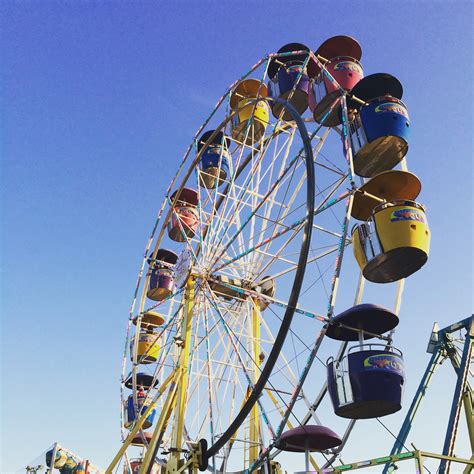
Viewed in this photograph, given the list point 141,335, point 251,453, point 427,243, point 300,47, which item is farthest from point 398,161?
point 141,335


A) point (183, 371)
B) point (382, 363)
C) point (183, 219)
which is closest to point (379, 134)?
point (382, 363)

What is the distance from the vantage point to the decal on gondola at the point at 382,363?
8.40 meters

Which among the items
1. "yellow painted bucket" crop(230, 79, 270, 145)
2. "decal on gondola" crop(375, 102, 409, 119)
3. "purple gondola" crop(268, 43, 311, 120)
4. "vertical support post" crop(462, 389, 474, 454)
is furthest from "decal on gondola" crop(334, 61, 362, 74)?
"vertical support post" crop(462, 389, 474, 454)

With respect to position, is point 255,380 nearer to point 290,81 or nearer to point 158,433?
point 158,433

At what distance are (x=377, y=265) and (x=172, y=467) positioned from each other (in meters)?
5.73

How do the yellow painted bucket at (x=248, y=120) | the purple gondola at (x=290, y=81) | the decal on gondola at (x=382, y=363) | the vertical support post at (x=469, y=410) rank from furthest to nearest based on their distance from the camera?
the yellow painted bucket at (x=248, y=120) → the purple gondola at (x=290, y=81) → the vertical support post at (x=469, y=410) → the decal on gondola at (x=382, y=363)

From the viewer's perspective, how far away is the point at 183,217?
17.0 m

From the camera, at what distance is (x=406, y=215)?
904cm

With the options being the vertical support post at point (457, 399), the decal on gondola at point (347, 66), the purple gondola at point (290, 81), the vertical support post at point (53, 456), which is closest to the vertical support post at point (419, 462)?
the vertical support post at point (457, 399)

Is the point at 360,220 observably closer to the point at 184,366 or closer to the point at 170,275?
the point at 184,366

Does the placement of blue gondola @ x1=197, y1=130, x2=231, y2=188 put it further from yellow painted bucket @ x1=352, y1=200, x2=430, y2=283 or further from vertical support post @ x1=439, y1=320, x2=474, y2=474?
vertical support post @ x1=439, y1=320, x2=474, y2=474

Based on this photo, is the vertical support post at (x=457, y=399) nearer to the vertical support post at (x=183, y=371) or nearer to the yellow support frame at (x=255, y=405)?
the yellow support frame at (x=255, y=405)

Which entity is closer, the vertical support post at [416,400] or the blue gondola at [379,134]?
the blue gondola at [379,134]

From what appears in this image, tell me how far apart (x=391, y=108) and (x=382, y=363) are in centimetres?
513
